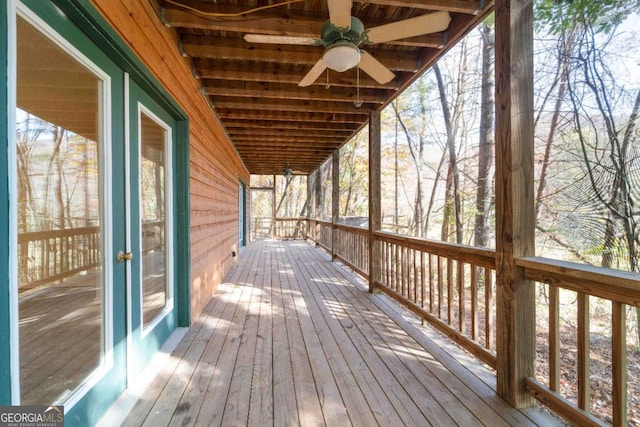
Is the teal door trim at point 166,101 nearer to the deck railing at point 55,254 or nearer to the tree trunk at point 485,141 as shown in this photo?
the deck railing at point 55,254

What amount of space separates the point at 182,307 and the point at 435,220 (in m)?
8.16

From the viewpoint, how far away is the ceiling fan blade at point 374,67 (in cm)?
221

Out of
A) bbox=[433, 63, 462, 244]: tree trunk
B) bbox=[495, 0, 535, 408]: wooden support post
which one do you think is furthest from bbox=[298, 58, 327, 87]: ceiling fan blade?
bbox=[433, 63, 462, 244]: tree trunk

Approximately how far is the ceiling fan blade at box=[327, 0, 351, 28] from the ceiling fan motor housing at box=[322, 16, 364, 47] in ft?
0.14

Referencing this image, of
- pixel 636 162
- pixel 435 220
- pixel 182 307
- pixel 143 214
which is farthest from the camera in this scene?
pixel 435 220

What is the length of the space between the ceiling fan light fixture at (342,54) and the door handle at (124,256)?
5.63ft

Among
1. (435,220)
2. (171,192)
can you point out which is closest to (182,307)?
(171,192)

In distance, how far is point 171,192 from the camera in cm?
257

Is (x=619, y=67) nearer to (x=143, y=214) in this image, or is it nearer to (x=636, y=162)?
(x=636, y=162)

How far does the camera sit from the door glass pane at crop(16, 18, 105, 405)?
1070mm

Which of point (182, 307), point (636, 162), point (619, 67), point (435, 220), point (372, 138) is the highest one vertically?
point (619, 67)

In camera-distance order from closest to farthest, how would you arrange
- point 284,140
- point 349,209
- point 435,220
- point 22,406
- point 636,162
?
point 22,406 → point 636,162 → point 284,140 → point 435,220 → point 349,209

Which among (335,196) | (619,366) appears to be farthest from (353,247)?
(619,366)

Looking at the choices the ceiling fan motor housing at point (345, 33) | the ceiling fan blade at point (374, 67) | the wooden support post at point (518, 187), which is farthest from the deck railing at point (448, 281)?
the ceiling fan motor housing at point (345, 33)
